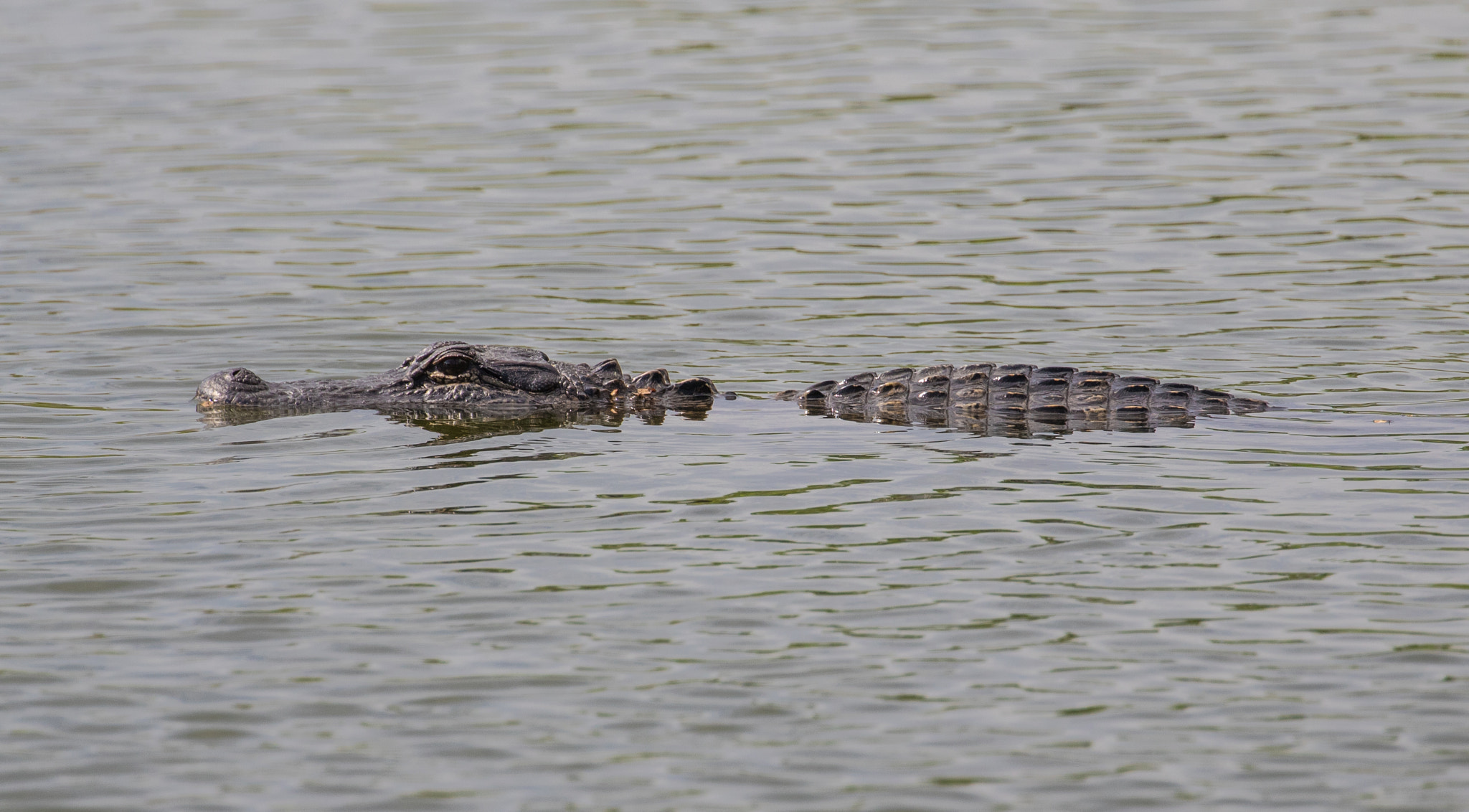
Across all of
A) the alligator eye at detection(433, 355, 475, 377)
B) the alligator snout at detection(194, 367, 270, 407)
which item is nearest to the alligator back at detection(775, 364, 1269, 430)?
the alligator eye at detection(433, 355, 475, 377)

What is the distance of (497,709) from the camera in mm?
6648

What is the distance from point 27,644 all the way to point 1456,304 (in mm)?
10268

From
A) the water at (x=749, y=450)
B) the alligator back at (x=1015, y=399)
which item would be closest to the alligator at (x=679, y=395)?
the alligator back at (x=1015, y=399)

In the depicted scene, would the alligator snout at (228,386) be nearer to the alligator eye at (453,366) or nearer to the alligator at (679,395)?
the alligator at (679,395)

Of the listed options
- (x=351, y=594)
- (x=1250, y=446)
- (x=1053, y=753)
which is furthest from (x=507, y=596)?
(x=1250, y=446)

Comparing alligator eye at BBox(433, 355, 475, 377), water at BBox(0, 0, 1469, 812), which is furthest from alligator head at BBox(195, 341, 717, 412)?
water at BBox(0, 0, 1469, 812)

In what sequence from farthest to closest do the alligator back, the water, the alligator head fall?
the alligator head → the alligator back → the water

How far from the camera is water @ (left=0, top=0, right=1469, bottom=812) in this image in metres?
6.38

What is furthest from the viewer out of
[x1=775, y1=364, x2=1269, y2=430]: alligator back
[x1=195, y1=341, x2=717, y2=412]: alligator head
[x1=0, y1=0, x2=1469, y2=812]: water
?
[x1=195, y1=341, x2=717, y2=412]: alligator head

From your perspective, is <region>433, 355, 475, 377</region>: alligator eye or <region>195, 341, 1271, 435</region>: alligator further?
<region>433, 355, 475, 377</region>: alligator eye

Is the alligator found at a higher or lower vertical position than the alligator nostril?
lower

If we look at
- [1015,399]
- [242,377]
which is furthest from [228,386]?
[1015,399]

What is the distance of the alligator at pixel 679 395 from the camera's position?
10953 mm

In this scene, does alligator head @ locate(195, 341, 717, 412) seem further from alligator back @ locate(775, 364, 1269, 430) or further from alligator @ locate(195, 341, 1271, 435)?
alligator back @ locate(775, 364, 1269, 430)
